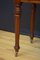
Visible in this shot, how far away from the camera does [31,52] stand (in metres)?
1.60

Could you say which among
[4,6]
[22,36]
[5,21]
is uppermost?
[4,6]

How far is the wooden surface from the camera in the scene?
150 cm

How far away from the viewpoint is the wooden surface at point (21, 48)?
4.92 feet

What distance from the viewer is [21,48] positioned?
5.52ft

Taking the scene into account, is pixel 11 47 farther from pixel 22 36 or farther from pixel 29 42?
pixel 22 36

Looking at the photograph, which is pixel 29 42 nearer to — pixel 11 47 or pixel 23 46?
pixel 23 46

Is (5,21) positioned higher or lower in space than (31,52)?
higher

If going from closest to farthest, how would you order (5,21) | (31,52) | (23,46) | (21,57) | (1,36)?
(21,57)
(31,52)
(23,46)
(1,36)
(5,21)

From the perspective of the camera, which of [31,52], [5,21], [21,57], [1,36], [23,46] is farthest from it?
[5,21]

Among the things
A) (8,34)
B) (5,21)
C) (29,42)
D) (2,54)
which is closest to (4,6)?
(5,21)

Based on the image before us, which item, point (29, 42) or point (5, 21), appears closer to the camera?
point (29, 42)

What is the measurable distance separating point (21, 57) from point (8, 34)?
664mm

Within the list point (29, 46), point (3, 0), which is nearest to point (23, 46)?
point (29, 46)

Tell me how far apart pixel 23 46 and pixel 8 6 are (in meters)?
0.65
